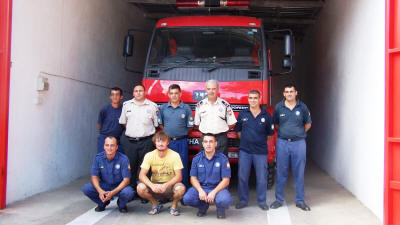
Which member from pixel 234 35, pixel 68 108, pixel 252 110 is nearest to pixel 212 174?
pixel 252 110

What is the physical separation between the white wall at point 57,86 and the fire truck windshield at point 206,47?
4.76 feet

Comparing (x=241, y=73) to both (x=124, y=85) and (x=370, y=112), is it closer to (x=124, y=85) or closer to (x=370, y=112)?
(x=370, y=112)

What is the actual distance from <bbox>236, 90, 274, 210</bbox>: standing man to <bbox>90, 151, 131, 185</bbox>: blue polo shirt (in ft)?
5.03

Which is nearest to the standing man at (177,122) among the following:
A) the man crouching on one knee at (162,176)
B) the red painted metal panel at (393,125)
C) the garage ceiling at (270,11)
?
the man crouching on one knee at (162,176)

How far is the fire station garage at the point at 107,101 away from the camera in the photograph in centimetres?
465

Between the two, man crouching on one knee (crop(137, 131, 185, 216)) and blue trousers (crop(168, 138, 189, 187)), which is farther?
blue trousers (crop(168, 138, 189, 187))

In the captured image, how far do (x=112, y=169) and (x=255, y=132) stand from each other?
191cm

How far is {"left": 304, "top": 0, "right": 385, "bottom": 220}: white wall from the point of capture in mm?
4840

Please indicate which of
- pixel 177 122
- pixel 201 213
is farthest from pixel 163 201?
pixel 177 122

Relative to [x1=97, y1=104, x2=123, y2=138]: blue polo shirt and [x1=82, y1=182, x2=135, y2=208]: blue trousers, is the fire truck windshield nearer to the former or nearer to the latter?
[x1=97, y1=104, x2=123, y2=138]: blue polo shirt

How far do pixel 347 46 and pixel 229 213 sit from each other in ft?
11.3

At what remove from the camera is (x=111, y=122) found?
602cm

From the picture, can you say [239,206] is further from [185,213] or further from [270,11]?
[270,11]

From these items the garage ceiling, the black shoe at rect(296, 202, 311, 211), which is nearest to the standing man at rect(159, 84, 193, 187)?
the black shoe at rect(296, 202, 311, 211)
